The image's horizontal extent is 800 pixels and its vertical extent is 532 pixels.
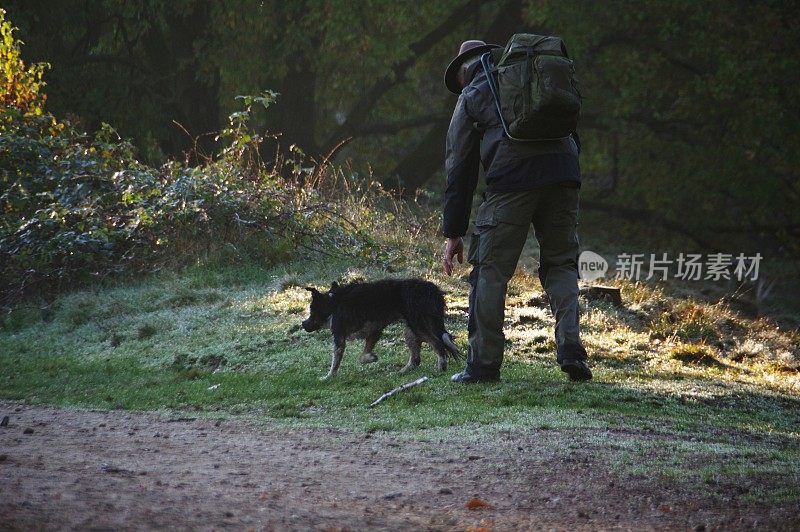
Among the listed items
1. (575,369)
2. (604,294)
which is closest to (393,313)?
(575,369)

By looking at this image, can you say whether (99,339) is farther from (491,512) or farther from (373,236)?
(491,512)

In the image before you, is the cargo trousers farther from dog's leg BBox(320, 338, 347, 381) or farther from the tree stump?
the tree stump

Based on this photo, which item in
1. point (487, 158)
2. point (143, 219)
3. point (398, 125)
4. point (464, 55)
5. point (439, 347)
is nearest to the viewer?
point (487, 158)

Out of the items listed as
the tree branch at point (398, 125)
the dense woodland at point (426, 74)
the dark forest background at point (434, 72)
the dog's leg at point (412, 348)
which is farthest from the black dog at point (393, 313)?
the tree branch at point (398, 125)

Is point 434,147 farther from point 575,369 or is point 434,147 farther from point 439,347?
point 575,369

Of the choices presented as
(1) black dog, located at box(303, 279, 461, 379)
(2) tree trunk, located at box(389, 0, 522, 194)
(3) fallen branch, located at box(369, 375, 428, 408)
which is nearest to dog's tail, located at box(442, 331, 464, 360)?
(1) black dog, located at box(303, 279, 461, 379)

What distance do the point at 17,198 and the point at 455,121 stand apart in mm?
8846

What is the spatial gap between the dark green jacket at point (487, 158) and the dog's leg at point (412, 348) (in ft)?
3.63

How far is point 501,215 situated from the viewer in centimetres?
755

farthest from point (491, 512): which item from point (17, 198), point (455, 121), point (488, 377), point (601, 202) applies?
point (601, 202)

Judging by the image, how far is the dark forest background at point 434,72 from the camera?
23.6 m

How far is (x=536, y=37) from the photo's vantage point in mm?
7453

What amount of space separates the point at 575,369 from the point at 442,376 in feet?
3.43

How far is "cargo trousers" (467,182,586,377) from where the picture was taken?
7.56m
